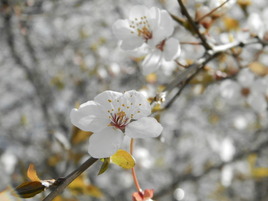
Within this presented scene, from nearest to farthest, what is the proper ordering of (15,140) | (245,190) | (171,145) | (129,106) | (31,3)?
(129,106)
(31,3)
(15,140)
(171,145)
(245,190)

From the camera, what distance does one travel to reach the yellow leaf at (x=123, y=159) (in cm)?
84

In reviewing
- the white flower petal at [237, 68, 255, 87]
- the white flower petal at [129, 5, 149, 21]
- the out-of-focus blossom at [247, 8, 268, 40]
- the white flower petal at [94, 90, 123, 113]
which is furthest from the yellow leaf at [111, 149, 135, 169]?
the white flower petal at [237, 68, 255, 87]

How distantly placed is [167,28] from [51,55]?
290 cm

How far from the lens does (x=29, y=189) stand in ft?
2.63

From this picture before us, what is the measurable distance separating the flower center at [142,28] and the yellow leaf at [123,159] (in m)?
0.50

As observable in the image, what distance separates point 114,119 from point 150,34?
40 cm

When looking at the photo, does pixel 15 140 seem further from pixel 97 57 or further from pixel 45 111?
pixel 97 57

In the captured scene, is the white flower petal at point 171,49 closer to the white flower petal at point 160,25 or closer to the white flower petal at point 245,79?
the white flower petal at point 160,25

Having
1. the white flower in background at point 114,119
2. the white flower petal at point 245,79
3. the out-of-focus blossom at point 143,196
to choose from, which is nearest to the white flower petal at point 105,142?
the white flower in background at point 114,119

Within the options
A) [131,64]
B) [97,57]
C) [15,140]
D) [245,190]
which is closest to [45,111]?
[15,140]

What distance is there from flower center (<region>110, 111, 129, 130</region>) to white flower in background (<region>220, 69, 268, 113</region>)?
1312mm

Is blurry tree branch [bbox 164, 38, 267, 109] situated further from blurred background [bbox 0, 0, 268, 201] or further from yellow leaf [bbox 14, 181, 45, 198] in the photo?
blurred background [bbox 0, 0, 268, 201]

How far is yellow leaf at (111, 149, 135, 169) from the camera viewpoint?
0.84 metres

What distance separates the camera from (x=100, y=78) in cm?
345
